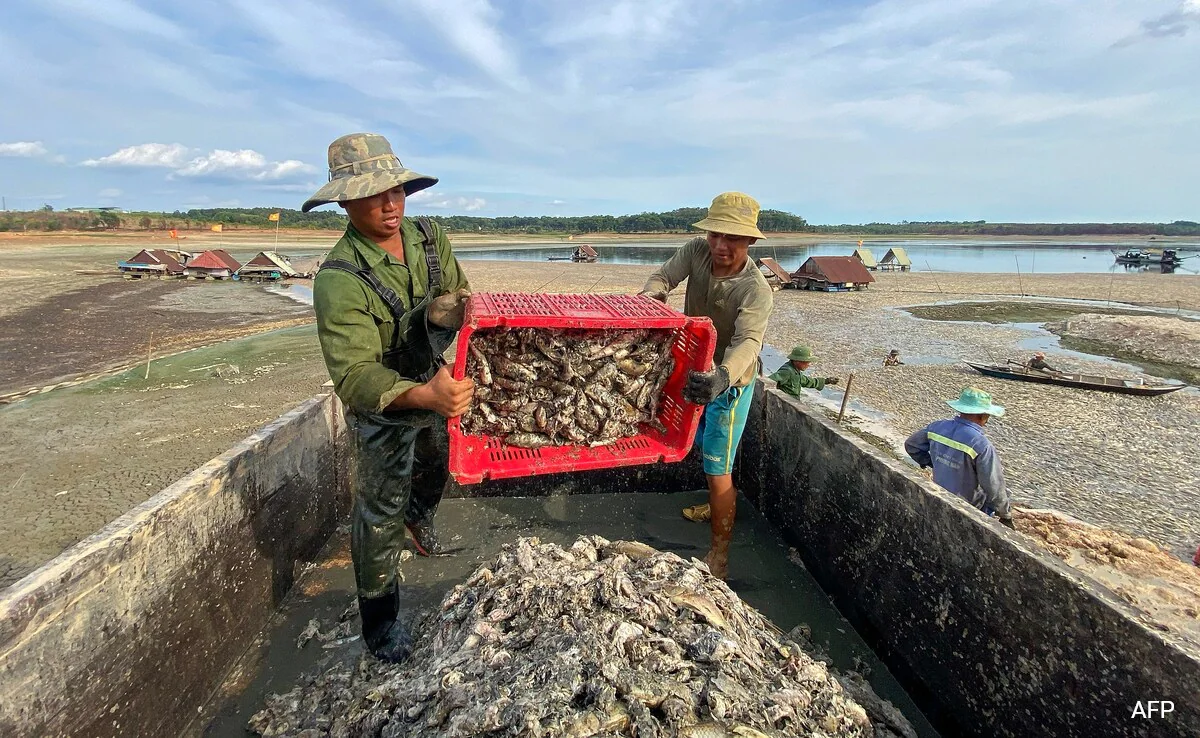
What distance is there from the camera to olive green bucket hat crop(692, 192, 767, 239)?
3639mm

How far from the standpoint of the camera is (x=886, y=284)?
112ft

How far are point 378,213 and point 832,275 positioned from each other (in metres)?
30.0

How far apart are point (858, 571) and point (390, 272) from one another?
9.67 ft

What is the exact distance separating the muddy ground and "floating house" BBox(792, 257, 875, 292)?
8020mm

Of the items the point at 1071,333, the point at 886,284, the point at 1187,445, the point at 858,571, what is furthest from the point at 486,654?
the point at 886,284

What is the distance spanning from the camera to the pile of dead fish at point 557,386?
3.53 metres

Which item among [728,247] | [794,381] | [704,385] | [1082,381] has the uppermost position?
[728,247]

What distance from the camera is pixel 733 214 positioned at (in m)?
3.70

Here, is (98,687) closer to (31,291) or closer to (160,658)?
(160,658)

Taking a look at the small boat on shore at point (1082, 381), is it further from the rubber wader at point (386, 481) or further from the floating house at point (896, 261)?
the floating house at point (896, 261)

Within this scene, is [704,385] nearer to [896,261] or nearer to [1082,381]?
[1082,381]

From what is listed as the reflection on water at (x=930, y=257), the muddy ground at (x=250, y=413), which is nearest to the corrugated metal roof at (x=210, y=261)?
the muddy ground at (x=250, y=413)

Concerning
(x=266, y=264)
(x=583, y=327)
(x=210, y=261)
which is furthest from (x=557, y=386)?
(x=210, y=261)

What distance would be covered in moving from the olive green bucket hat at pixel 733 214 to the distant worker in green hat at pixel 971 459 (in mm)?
1847
